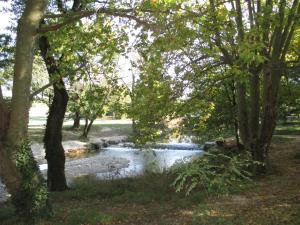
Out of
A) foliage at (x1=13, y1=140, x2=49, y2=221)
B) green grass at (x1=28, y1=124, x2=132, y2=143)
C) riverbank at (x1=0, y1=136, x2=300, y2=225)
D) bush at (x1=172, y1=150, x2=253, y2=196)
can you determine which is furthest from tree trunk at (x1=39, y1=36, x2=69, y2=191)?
green grass at (x1=28, y1=124, x2=132, y2=143)

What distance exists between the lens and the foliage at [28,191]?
9.02 meters

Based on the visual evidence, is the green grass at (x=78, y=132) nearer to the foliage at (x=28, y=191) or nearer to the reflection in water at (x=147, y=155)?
the reflection in water at (x=147, y=155)

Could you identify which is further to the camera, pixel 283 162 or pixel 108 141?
pixel 108 141

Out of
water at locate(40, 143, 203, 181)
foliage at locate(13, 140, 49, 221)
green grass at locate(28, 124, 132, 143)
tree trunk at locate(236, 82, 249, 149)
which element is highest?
tree trunk at locate(236, 82, 249, 149)

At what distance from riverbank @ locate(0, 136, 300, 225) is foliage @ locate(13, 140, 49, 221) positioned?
36 cm

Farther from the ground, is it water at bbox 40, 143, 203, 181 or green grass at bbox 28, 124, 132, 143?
green grass at bbox 28, 124, 132, 143

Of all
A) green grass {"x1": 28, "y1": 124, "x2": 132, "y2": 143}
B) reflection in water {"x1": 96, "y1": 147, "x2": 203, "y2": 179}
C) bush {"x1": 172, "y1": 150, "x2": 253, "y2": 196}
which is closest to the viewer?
bush {"x1": 172, "y1": 150, "x2": 253, "y2": 196}

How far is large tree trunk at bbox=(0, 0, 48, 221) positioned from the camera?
350 inches

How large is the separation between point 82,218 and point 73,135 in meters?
29.7

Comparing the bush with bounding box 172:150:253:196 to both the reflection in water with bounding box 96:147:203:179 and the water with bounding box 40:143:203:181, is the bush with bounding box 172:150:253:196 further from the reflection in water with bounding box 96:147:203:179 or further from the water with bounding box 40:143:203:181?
the reflection in water with bounding box 96:147:203:179

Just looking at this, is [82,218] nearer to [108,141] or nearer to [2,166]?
[2,166]

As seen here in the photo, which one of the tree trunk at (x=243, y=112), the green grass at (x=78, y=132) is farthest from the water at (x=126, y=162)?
the green grass at (x=78, y=132)

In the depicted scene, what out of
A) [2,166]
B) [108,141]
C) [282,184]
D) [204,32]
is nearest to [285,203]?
[282,184]

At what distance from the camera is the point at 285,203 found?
901cm
